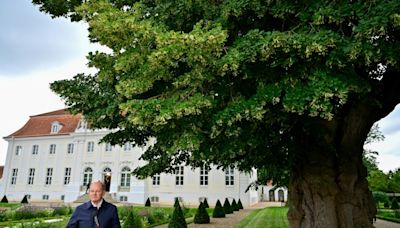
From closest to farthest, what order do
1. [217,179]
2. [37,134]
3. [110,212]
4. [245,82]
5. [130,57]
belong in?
[110,212]
[130,57]
[245,82]
[217,179]
[37,134]

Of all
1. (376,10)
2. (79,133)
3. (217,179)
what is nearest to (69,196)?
(79,133)

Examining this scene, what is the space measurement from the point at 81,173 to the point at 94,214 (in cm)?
3830

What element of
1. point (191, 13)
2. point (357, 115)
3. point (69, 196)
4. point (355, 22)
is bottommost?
point (69, 196)

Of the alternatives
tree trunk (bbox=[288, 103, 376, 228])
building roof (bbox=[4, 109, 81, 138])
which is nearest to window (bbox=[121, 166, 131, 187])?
building roof (bbox=[4, 109, 81, 138])

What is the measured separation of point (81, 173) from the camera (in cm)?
3978

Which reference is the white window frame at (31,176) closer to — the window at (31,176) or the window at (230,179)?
the window at (31,176)

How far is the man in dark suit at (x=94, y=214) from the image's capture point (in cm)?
428

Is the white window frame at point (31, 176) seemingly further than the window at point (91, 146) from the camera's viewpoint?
Yes

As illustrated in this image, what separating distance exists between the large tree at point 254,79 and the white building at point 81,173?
25.8 meters

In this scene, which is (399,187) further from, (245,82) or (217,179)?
(245,82)

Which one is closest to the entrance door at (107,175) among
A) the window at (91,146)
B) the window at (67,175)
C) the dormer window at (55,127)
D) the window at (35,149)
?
the window at (91,146)

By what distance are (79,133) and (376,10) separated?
40.0 metres

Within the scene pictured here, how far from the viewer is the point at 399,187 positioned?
44.6 metres

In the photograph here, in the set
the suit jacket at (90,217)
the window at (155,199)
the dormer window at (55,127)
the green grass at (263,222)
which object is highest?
the dormer window at (55,127)
